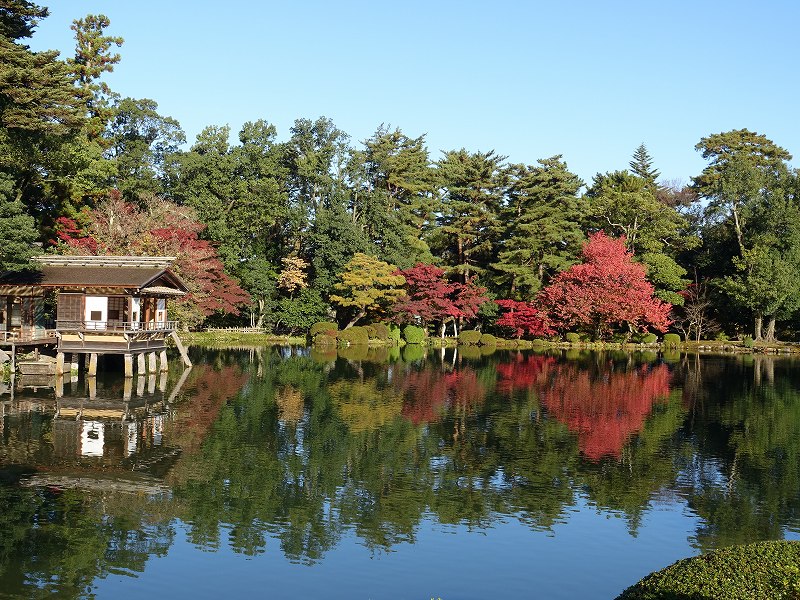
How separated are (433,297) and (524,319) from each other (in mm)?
8695

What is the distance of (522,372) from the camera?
48219 mm

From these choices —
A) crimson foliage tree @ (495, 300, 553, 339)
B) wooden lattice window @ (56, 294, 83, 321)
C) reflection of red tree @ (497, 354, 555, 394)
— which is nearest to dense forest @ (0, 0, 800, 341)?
crimson foliage tree @ (495, 300, 553, 339)

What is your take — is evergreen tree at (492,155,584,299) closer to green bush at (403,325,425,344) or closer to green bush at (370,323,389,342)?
green bush at (403,325,425,344)

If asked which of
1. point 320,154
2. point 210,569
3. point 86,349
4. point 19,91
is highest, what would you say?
point 320,154

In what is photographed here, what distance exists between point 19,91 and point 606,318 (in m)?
50.6

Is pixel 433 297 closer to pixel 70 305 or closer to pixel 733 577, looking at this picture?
pixel 70 305

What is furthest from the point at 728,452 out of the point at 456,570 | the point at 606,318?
the point at 606,318

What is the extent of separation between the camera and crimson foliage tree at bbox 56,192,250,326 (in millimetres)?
51156

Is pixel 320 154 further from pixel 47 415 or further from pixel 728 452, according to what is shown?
pixel 728 452

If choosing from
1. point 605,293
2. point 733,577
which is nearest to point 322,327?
point 605,293

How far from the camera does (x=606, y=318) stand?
68875 mm

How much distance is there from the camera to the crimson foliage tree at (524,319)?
7100 cm

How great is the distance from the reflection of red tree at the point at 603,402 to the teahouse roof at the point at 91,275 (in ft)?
65.5

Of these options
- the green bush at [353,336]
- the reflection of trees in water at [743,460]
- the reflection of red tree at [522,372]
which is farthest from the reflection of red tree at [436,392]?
the green bush at [353,336]
